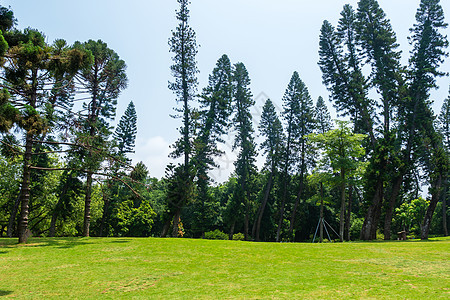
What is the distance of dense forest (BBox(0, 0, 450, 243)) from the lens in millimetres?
14453

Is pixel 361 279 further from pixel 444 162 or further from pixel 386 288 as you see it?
pixel 444 162

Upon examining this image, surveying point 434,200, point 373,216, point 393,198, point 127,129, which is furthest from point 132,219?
point 434,200

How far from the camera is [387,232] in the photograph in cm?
2528

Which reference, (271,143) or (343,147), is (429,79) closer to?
(343,147)

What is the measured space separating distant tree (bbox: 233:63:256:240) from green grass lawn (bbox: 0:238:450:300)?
26053 mm

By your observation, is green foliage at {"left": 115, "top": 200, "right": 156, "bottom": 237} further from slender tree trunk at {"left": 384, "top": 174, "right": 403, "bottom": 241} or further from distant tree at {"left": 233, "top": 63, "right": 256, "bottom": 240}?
slender tree trunk at {"left": 384, "top": 174, "right": 403, "bottom": 241}

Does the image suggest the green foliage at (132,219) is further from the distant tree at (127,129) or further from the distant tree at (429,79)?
the distant tree at (429,79)

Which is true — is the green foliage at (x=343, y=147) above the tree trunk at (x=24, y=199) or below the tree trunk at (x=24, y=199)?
above

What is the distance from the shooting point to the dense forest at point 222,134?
14453 mm

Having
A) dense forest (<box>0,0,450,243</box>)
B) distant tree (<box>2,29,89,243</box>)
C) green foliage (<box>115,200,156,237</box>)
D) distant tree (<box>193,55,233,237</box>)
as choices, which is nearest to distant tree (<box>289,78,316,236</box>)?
dense forest (<box>0,0,450,243</box>)

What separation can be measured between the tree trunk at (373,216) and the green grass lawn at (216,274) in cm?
1350

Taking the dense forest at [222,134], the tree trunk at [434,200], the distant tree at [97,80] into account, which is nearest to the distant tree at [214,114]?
the dense forest at [222,134]

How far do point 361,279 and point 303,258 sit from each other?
3911 mm

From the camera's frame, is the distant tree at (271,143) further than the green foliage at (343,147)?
Yes
